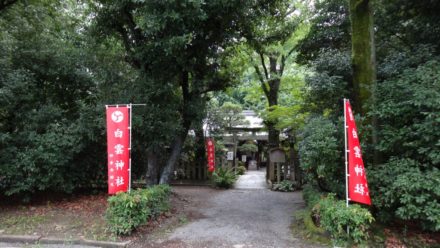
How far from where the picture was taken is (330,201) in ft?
20.0

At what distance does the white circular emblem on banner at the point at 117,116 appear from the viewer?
649 cm

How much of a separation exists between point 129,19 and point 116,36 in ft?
3.26

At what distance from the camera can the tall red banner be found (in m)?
5.51

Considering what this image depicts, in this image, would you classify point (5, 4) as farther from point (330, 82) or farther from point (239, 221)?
point (330, 82)

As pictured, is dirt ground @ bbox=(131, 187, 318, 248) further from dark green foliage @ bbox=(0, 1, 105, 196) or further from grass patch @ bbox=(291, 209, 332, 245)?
dark green foliage @ bbox=(0, 1, 105, 196)

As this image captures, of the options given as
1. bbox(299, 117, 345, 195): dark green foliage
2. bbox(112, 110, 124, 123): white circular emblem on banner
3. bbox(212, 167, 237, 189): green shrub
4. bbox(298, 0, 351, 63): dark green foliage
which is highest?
bbox(298, 0, 351, 63): dark green foliage

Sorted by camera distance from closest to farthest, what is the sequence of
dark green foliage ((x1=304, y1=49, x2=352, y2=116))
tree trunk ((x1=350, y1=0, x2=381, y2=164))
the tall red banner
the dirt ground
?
the tall red banner, the dirt ground, tree trunk ((x1=350, y1=0, x2=381, y2=164)), dark green foliage ((x1=304, y1=49, x2=352, y2=116))

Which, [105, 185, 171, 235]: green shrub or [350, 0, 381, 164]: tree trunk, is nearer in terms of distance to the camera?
[105, 185, 171, 235]: green shrub

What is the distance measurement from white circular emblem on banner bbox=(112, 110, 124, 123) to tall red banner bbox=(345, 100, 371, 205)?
4.45 metres

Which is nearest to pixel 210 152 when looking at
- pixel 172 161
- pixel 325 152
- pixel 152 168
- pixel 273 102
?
pixel 273 102

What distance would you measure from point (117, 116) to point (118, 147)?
25.3 inches

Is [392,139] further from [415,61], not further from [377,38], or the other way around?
[377,38]

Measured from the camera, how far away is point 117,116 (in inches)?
256

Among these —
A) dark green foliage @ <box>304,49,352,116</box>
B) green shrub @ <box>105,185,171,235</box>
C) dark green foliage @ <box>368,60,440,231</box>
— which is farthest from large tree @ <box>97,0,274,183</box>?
dark green foliage @ <box>368,60,440,231</box>
